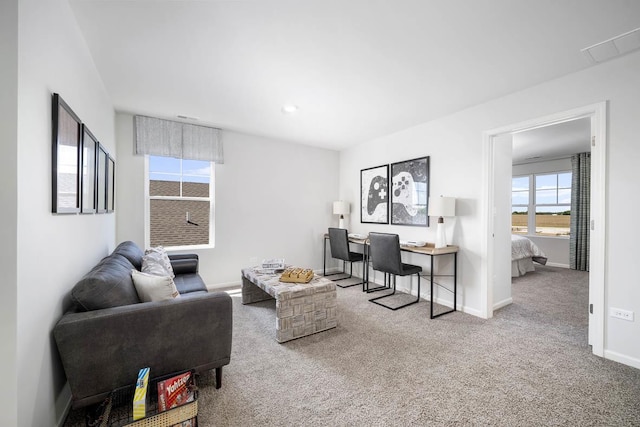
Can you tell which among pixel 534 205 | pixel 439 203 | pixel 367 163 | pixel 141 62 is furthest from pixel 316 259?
pixel 534 205

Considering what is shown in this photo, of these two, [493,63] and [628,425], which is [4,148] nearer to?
[493,63]

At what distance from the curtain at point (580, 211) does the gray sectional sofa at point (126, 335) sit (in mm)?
6812

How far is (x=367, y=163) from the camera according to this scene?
15.3 ft

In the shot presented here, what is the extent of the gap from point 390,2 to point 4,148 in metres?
2.02

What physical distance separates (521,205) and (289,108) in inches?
246

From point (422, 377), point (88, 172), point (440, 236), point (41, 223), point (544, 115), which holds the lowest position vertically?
point (422, 377)

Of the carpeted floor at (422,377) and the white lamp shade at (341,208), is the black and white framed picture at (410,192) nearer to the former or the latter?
the white lamp shade at (341,208)

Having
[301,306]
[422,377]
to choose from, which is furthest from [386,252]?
[422,377]

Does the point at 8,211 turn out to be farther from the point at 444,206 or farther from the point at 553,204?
the point at 553,204

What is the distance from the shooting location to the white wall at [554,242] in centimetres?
564

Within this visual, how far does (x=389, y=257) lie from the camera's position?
327 centimetres

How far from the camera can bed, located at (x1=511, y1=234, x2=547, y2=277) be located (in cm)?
476

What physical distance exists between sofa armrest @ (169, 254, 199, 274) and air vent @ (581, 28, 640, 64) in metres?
4.17

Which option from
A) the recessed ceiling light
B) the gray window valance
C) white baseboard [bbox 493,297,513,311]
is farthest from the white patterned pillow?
white baseboard [bbox 493,297,513,311]
